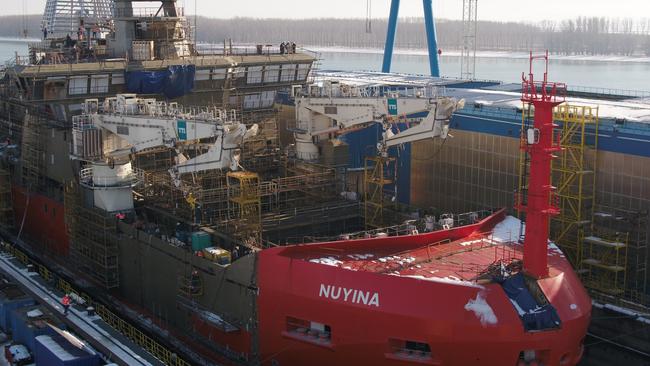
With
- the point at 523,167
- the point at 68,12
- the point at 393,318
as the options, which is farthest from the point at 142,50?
the point at 68,12

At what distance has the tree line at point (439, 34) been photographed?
114 metres

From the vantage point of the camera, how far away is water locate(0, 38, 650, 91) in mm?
72125

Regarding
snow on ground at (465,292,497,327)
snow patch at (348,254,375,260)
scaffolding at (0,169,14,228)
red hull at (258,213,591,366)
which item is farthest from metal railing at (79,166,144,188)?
snow on ground at (465,292,497,327)

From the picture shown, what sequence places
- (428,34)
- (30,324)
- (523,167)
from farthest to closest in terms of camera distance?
1. (428,34)
2. (523,167)
3. (30,324)

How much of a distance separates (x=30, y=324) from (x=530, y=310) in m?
10.8

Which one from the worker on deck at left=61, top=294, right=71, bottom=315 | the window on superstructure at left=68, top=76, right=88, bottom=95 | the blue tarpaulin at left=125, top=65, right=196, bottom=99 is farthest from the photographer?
the blue tarpaulin at left=125, top=65, right=196, bottom=99

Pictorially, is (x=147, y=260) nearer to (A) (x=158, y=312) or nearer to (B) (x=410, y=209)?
(A) (x=158, y=312)

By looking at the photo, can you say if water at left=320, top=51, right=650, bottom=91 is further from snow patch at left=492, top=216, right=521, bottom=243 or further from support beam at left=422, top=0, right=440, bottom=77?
snow patch at left=492, top=216, right=521, bottom=243

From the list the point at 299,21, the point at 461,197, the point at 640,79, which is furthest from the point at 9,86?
the point at 299,21

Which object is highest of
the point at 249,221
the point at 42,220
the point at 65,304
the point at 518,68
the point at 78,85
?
the point at 78,85

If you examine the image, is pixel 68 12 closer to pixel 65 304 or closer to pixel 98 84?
pixel 98 84

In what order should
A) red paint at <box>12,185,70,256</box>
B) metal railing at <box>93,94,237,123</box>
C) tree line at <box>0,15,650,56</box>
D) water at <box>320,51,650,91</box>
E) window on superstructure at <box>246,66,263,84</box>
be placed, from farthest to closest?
tree line at <box>0,15,650,56</box>
water at <box>320,51,650,91</box>
window on superstructure at <box>246,66,263,84</box>
red paint at <box>12,185,70,256</box>
metal railing at <box>93,94,237,123</box>

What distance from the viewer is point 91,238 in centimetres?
2411

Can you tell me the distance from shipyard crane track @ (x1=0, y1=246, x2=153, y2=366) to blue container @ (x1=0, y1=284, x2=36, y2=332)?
9.4 inches
